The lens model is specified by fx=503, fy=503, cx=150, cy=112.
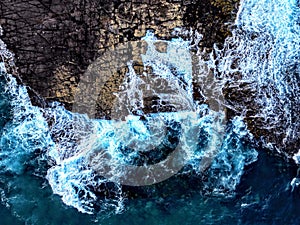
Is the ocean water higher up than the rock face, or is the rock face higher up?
the rock face

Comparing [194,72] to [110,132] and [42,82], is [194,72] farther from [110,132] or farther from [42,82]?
[42,82]

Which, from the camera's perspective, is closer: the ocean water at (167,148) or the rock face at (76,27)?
the rock face at (76,27)

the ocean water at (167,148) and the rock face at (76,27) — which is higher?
the rock face at (76,27)

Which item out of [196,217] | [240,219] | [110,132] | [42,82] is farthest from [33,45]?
[240,219]

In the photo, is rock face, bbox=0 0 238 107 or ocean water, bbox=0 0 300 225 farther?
ocean water, bbox=0 0 300 225

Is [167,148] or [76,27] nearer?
[76,27]
